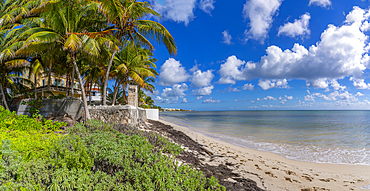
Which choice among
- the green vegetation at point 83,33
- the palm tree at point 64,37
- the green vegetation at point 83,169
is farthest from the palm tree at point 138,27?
the green vegetation at point 83,169

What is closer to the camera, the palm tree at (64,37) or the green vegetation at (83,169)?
the green vegetation at (83,169)

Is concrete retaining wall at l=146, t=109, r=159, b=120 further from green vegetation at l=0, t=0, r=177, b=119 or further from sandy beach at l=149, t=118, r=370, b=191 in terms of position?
sandy beach at l=149, t=118, r=370, b=191

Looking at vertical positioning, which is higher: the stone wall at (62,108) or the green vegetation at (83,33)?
the green vegetation at (83,33)

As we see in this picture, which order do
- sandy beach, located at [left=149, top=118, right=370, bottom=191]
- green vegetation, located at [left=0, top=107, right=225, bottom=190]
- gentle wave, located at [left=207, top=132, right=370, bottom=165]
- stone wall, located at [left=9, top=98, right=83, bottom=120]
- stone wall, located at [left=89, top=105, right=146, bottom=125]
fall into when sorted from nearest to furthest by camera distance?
green vegetation, located at [left=0, top=107, right=225, bottom=190], sandy beach, located at [left=149, top=118, right=370, bottom=191], gentle wave, located at [left=207, top=132, right=370, bottom=165], stone wall, located at [left=89, top=105, right=146, bottom=125], stone wall, located at [left=9, top=98, right=83, bottom=120]

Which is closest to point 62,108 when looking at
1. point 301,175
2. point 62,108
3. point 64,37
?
point 62,108

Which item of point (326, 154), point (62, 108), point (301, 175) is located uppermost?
point (62, 108)

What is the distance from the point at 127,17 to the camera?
39.1 ft

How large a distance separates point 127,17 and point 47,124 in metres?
8.62

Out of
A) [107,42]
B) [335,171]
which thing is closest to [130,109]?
[107,42]

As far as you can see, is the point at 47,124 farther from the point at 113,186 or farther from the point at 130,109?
the point at 130,109

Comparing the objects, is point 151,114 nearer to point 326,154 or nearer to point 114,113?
point 114,113

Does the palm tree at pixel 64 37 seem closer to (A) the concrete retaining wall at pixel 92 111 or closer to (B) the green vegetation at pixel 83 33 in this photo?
(B) the green vegetation at pixel 83 33

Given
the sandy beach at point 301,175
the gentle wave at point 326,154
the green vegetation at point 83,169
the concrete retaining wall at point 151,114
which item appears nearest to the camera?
the green vegetation at point 83,169

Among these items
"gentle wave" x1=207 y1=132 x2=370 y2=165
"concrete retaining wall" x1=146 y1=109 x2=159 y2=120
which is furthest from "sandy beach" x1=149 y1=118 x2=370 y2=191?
"concrete retaining wall" x1=146 y1=109 x2=159 y2=120
